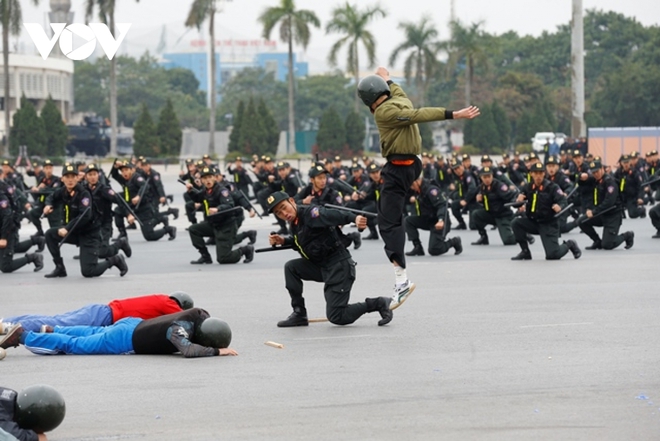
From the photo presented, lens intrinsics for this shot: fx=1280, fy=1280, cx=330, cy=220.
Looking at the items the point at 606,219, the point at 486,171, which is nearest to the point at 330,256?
the point at 606,219

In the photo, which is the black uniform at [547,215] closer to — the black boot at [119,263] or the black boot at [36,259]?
the black boot at [119,263]

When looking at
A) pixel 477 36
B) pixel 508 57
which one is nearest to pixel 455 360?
pixel 477 36

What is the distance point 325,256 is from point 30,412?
4712 mm

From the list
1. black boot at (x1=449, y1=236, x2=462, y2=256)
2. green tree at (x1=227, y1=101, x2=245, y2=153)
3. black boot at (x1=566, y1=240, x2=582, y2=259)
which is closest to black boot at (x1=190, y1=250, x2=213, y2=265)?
black boot at (x1=449, y1=236, x2=462, y2=256)

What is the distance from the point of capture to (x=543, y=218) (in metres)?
17.8

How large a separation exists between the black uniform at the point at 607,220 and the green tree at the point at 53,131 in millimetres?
44757

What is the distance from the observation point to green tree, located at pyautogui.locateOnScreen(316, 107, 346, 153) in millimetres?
66375

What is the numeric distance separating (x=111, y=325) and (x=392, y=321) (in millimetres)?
2735

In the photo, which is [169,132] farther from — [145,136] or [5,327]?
[5,327]

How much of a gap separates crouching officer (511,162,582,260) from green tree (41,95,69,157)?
4650cm

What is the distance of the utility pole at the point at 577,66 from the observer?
4744cm

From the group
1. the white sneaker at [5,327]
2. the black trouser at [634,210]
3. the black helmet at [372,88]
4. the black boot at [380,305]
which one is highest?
the black helmet at [372,88]

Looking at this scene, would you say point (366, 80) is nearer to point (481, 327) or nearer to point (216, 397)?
point (481, 327)

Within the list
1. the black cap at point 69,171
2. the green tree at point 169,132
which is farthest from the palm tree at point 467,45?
the black cap at point 69,171
